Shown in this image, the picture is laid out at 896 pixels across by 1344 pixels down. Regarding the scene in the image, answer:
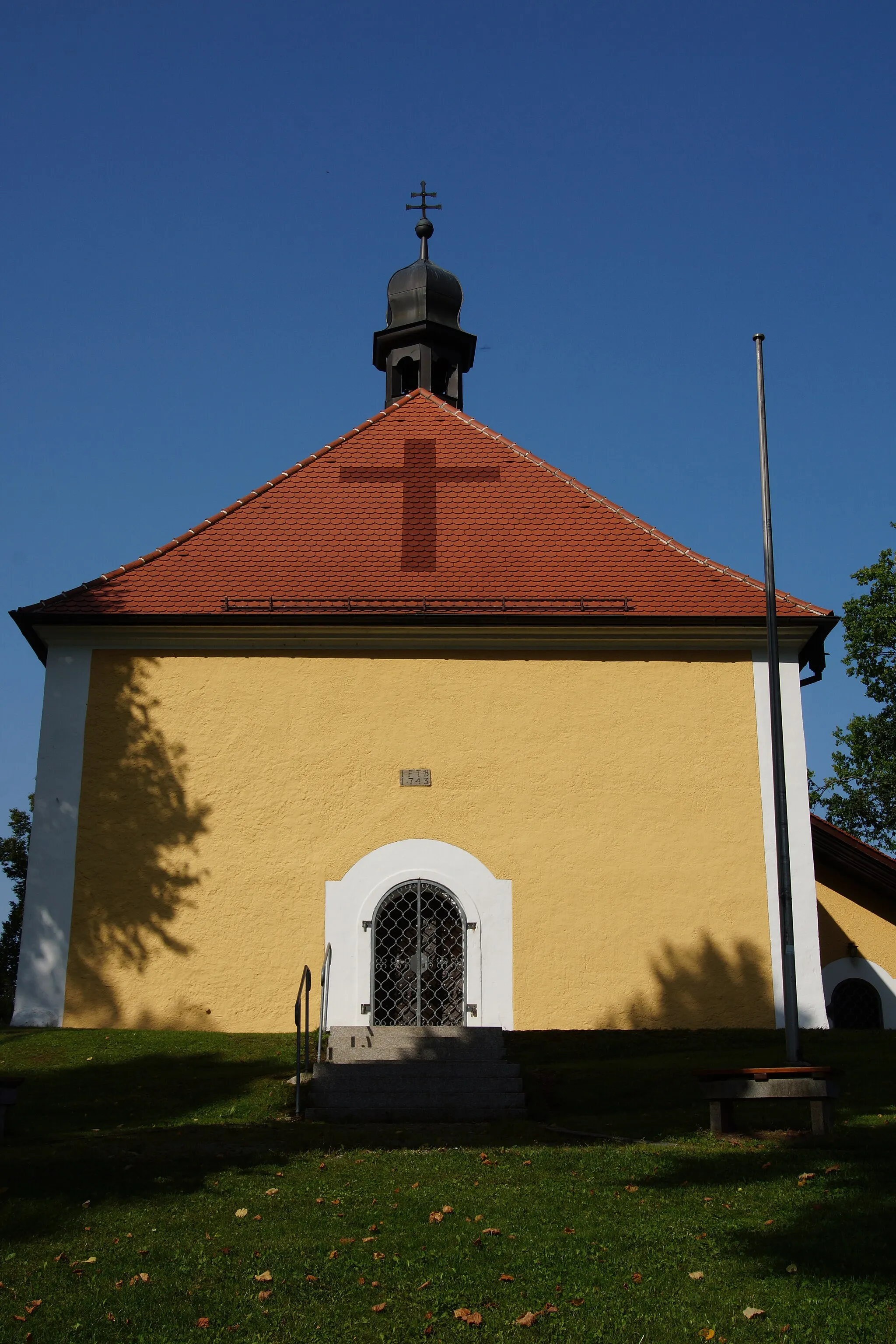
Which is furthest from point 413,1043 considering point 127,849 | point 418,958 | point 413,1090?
point 127,849

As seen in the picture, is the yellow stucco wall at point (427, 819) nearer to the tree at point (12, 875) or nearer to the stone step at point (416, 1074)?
the stone step at point (416, 1074)

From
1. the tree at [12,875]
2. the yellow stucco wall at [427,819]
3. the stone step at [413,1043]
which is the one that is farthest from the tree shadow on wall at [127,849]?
the tree at [12,875]

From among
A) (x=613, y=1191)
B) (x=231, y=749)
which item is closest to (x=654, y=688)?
(x=231, y=749)

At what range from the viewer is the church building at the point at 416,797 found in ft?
43.9

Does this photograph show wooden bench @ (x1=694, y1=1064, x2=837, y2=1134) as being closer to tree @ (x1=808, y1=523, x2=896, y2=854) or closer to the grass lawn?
the grass lawn

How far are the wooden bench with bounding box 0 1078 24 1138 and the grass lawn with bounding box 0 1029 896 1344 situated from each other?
11.6 inches

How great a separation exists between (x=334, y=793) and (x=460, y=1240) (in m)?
8.05

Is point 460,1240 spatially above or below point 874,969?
below

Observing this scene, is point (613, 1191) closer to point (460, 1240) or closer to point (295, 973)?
point (460, 1240)

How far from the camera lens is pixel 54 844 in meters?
13.7

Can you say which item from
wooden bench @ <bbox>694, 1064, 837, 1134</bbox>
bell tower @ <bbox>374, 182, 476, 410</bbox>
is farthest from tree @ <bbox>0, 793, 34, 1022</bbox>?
wooden bench @ <bbox>694, 1064, 837, 1134</bbox>

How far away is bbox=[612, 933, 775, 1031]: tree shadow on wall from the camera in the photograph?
13320 mm

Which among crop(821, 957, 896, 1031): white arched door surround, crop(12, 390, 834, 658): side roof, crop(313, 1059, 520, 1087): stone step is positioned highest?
crop(12, 390, 834, 658): side roof

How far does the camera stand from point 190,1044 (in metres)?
12.2
